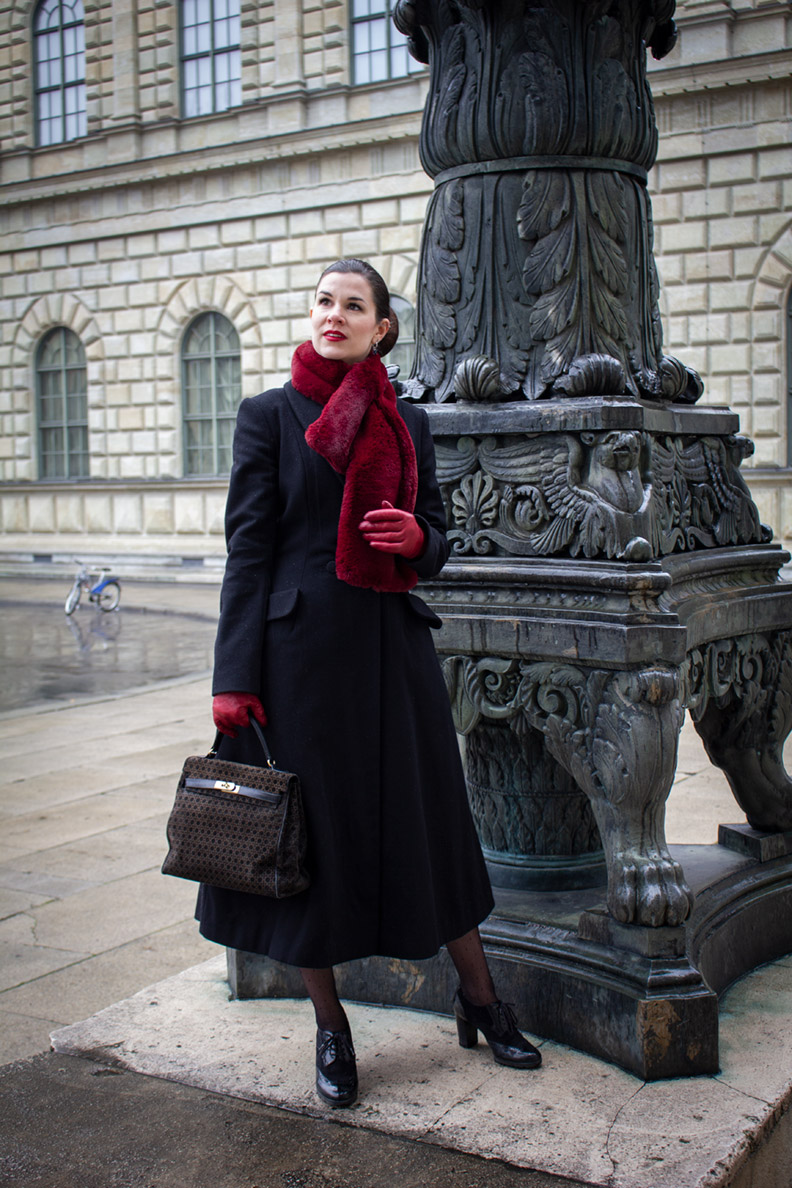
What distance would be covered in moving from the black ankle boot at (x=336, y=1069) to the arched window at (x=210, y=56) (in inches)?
870

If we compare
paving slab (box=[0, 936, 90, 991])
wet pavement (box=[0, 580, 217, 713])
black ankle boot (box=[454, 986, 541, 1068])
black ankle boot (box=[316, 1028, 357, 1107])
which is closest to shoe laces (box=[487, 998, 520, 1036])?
black ankle boot (box=[454, 986, 541, 1068])

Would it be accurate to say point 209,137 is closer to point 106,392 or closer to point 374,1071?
point 106,392

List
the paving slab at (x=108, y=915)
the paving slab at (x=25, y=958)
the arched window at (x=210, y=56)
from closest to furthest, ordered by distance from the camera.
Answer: the paving slab at (x=25, y=958) < the paving slab at (x=108, y=915) < the arched window at (x=210, y=56)

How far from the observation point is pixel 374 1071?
288cm

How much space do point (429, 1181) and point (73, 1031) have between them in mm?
1157

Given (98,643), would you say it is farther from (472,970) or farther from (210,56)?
(210,56)

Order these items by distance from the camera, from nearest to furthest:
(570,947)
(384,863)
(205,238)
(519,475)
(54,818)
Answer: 1. (384,863)
2. (570,947)
3. (519,475)
4. (54,818)
5. (205,238)

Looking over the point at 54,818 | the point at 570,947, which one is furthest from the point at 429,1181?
the point at 54,818

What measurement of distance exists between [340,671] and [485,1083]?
0.99 meters

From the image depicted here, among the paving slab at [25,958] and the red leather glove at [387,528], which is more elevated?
the red leather glove at [387,528]

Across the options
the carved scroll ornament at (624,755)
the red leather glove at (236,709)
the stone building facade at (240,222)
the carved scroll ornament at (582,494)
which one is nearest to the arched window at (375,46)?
the stone building facade at (240,222)

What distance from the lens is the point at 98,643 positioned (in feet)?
44.4

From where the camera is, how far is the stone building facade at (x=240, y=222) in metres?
16.7

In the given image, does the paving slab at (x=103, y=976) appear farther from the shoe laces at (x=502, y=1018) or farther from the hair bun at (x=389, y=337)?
the hair bun at (x=389, y=337)
